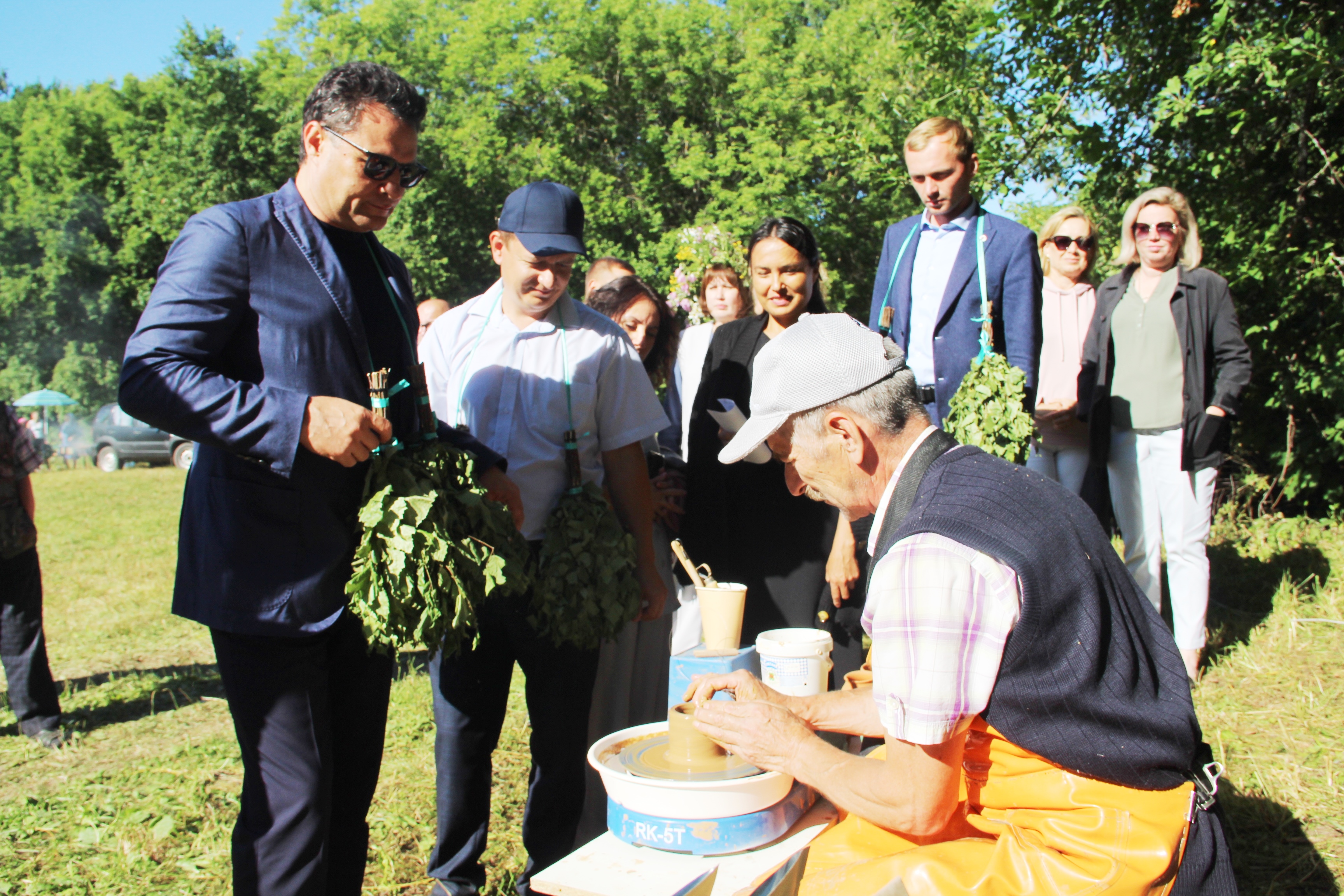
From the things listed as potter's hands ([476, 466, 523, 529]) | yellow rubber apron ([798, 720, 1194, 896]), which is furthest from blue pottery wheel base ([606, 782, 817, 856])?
potter's hands ([476, 466, 523, 529])

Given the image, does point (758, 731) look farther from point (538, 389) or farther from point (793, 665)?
point (538, 389)

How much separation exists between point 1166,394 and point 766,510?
8.11 ft

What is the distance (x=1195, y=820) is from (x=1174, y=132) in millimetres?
6913

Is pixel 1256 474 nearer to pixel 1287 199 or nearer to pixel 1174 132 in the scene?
pixel 1287 199

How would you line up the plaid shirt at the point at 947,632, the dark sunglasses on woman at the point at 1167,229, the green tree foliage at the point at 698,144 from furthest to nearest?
1. the green tree foliage at the point at 698,144
2. the dark sunglasses on woman at the point at 1167,229
3. the plaid shirt at the point at 947,632

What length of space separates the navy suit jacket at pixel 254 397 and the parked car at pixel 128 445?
23.5 metres

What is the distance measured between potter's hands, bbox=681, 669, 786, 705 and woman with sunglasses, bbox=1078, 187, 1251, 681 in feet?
11.5

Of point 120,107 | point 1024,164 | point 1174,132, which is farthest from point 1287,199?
point 120,107

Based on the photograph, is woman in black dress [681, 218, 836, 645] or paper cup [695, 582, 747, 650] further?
woman in black dress [681, 218, 836, 645]

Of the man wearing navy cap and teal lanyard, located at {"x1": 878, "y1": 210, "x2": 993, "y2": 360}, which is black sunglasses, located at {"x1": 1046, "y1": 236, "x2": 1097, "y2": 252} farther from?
the man wearing navy cap

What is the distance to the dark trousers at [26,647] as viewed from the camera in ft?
15.5

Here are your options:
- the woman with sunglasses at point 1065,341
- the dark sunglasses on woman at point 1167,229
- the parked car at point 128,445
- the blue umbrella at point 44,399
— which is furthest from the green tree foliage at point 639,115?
the dark sunglasses on woman at point 1167,229

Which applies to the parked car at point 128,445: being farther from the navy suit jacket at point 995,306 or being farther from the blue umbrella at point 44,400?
the navy suit jacket at point 995,306

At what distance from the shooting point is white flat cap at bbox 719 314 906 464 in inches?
72.4
